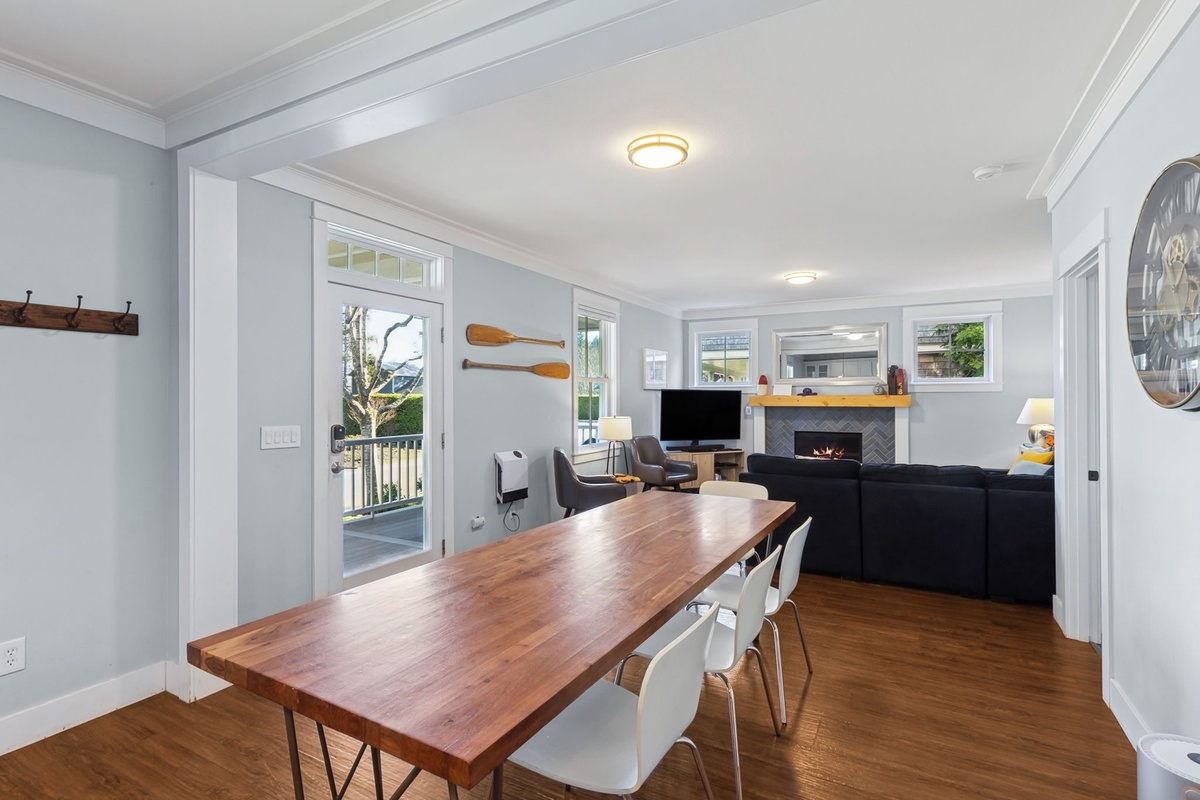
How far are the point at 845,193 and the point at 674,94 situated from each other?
1.58m

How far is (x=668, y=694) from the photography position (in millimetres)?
1271

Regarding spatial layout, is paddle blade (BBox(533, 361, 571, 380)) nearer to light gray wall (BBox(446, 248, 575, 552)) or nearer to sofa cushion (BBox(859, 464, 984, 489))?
light gray wall (BBox(446, 248, 575, 552))

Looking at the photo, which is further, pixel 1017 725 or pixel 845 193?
pixel 845 193

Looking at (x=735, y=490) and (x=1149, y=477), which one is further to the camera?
(x=735, y=490)

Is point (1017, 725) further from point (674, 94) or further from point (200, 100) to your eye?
point (200, 100)

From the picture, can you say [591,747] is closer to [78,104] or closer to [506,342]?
[78,104]

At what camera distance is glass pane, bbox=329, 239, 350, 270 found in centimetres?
339

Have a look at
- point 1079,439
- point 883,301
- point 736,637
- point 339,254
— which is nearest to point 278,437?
point 339,254

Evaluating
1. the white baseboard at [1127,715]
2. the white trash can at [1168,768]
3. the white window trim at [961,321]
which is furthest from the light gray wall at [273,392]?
the white window trim at [961,321]

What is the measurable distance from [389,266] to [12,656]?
249 centimetres

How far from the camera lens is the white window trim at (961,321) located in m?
6.39

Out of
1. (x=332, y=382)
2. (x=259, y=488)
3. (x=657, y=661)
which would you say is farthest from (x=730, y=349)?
(x=657, y=661)

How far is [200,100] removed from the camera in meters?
2.39

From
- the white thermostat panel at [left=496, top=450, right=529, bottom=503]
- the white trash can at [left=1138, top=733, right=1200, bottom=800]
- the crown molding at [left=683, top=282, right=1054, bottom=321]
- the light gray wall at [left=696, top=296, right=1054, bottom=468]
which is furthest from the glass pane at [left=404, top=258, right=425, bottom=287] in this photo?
the light gray wall at [left=696, top=296, right=1054, bottom=468]
